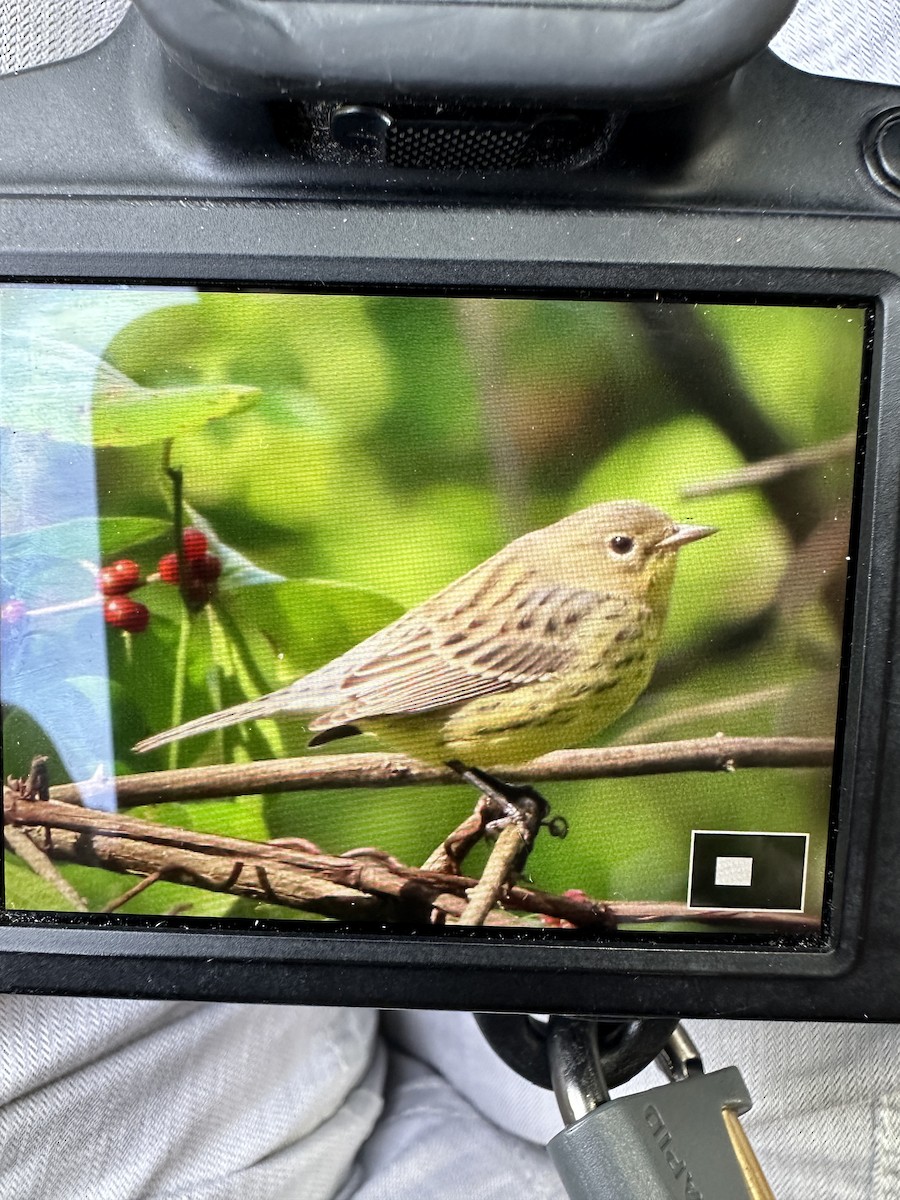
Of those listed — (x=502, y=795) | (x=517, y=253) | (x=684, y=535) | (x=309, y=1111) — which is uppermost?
(x=517, y=253)

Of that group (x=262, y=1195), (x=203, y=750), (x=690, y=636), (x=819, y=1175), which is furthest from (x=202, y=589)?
(x=819, y=1175)

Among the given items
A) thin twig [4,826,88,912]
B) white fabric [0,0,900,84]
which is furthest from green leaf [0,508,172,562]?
white fabric [0,0,900,84]

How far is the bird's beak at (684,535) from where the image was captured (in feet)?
1.27

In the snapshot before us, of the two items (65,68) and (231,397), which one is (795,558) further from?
(65,68)

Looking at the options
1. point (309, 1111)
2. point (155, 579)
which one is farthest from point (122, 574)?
point (309, 1111)

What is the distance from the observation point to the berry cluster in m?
0.38

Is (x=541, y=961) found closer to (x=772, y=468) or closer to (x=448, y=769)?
(x=448, y=769)

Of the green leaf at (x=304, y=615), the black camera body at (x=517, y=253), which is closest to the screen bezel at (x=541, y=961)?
the black camera body at (x=517, y=253)

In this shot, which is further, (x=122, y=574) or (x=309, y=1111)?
(x=309, y=1111)

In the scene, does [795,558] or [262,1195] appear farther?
[262,1195]

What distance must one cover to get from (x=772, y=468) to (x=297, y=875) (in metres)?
0.24

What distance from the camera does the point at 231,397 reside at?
0.38m

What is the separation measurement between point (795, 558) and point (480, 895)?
0.18 meters

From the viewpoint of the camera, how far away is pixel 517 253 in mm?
375
